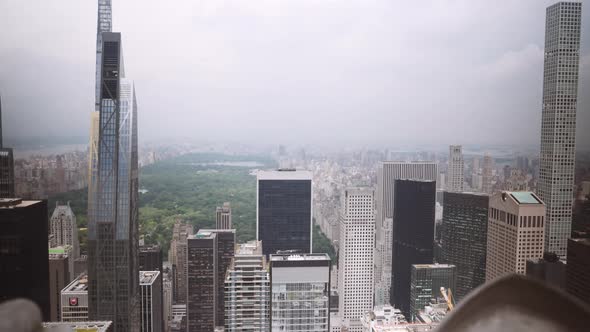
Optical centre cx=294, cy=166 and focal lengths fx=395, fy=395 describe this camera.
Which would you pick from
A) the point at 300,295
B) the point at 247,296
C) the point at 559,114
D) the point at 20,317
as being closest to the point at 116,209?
the point at 247,296

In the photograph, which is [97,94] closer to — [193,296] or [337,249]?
[193,296]

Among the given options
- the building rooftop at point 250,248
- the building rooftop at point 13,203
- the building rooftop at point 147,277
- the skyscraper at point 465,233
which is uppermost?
the building rooftop at point 13,203

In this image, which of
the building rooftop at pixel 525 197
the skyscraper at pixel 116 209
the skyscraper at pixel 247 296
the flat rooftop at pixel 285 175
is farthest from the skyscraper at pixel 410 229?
the skyscraper at pixel 116 209

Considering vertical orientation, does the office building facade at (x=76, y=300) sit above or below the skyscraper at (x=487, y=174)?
below

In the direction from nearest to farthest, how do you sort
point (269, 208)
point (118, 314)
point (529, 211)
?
point (529, 211) < point (118, 314) < point (269, 208)

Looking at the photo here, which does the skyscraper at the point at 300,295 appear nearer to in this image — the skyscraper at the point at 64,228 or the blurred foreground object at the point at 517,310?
the skyscraper at the point at 64,228

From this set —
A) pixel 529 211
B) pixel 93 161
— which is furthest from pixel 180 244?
pixel 529 211

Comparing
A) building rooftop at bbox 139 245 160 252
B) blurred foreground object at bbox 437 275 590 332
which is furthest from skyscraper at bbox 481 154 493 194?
blurred foreground object at bbox 437 275 590 332
